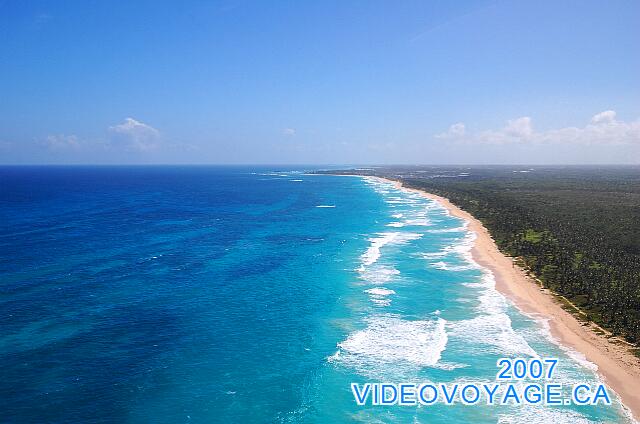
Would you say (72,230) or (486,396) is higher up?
(72,230)

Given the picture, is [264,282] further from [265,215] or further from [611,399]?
[265,215]

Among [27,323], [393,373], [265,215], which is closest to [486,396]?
[393,373]

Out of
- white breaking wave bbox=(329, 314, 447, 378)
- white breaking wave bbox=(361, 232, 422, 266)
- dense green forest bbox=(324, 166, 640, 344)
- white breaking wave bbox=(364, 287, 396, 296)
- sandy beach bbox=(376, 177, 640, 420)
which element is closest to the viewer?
sandy beach bbox=(376, 177, 640, 420)

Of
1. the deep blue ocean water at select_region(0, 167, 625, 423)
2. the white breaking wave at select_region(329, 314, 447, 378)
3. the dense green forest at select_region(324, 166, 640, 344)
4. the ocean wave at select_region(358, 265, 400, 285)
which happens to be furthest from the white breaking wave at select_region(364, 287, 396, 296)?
the dense green forest at select_region(324, 166, 640, 344)

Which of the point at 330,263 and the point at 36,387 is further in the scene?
the point at 330,263

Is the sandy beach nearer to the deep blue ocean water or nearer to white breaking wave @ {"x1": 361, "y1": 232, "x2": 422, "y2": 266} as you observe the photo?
the deep blue ocean water

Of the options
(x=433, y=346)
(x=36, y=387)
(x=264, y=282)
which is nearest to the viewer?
(x=36, y=387)
